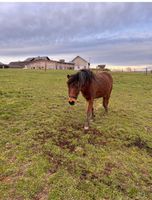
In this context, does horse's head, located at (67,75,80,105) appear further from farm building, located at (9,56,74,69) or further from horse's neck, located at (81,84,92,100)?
farm building, located at (9,56,74,69)

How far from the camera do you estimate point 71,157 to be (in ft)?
15.0

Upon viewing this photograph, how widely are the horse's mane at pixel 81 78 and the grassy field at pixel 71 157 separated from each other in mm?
1281

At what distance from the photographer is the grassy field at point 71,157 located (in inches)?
145

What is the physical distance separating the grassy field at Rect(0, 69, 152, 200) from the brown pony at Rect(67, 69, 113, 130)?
2.58ft

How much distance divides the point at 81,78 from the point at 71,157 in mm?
2000

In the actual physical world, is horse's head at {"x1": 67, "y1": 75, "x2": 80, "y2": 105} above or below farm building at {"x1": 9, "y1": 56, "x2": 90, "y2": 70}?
below

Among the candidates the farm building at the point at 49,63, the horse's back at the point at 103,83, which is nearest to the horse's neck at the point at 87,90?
the horse's back at the point at 103,83

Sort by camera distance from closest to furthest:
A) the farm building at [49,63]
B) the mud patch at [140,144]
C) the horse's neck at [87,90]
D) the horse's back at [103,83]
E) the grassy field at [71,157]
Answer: the grassy field at [71,157]
the mud patch at [140,144]
the horse's neck at [87,90]
the horse's back at [103,83]
the farm building at [49,63]

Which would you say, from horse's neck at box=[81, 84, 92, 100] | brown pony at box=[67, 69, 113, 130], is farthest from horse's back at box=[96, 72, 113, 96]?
horse's neck at box=[81, 84, 92, 100]

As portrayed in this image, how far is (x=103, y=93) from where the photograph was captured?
745cm

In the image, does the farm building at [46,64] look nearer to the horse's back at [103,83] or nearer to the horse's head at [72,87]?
the horse's back at [103,83]

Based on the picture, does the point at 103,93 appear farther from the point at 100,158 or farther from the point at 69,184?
the point at 69,184

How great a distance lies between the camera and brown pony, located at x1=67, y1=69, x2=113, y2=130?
18.1 ft

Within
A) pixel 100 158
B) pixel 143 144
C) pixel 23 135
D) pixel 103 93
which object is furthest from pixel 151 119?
pixel 23 135
